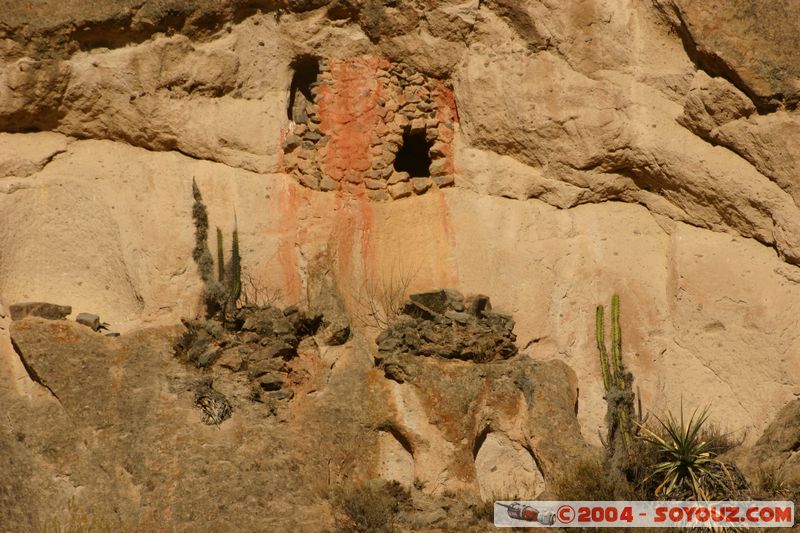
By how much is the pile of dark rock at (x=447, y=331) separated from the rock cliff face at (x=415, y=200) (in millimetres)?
210

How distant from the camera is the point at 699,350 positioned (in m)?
11.7

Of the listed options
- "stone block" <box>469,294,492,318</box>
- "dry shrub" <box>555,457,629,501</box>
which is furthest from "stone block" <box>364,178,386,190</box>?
"dry shrub" <box>555,457,629,501</box>

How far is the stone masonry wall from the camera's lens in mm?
12367

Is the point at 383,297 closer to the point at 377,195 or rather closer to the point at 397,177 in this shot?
the point at 377,195

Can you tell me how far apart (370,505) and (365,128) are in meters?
4.05

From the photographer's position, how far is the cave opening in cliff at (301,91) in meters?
12.6

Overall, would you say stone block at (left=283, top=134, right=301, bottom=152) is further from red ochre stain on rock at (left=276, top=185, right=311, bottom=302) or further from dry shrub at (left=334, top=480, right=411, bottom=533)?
dry shrub at (left=334, top=480, right=411, bottom=533)

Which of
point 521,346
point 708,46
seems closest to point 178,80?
point 521,346

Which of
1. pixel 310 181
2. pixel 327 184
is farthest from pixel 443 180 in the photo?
pixel 310 181

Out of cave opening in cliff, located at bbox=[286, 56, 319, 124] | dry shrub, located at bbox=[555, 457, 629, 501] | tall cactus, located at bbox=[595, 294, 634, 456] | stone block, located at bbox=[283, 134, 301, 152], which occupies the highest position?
cave opening in cliff, located at bbox=[286, 56, 319, 124]

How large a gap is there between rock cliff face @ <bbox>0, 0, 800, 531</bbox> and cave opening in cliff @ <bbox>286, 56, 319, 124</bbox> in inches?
1.3

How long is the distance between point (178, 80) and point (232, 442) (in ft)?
12.2

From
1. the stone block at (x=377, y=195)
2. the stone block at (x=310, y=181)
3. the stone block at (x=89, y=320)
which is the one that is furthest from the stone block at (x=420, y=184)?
the stone block at (x=89, y=320)

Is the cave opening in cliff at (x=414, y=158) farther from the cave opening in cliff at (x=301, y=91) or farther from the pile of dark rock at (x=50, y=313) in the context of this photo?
the pile of dark rock at (x=50, y=313)
